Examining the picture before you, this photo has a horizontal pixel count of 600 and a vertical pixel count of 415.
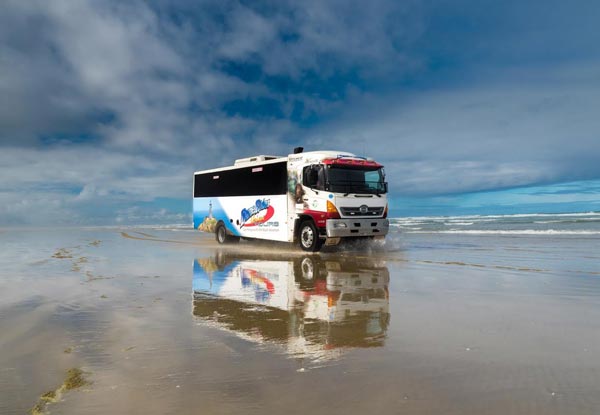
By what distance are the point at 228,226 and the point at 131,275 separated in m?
10.6

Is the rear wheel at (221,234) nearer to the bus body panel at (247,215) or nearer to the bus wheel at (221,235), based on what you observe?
the bus wheel at (221,235)

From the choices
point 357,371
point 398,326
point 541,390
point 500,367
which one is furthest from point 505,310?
point 357,371

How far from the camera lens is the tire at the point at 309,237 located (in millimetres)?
14969

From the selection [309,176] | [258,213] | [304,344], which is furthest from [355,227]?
[304,344]

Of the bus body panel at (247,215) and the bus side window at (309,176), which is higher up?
the bus side window at (309,176)

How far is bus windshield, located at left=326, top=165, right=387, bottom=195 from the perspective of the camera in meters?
14.6

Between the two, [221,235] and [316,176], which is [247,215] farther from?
[316,176]

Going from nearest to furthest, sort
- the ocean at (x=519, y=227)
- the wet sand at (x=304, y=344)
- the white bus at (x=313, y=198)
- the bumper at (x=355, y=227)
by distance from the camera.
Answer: the wet sand at (x=304, y=344) → the bumper at (x=355, y=227) → the white bus at (x=313, y=198) → the ocean at (x=519, y=227)

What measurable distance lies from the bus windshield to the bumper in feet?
3.37

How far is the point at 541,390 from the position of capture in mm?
3123

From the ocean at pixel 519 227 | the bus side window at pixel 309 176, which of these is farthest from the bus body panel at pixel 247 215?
the ocean at pixel 519 227

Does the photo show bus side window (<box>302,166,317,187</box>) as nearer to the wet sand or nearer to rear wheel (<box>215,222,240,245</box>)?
the wet sand

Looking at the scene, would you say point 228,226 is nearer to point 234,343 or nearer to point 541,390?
point 234,343

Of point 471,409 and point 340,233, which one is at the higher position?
point 340,233
